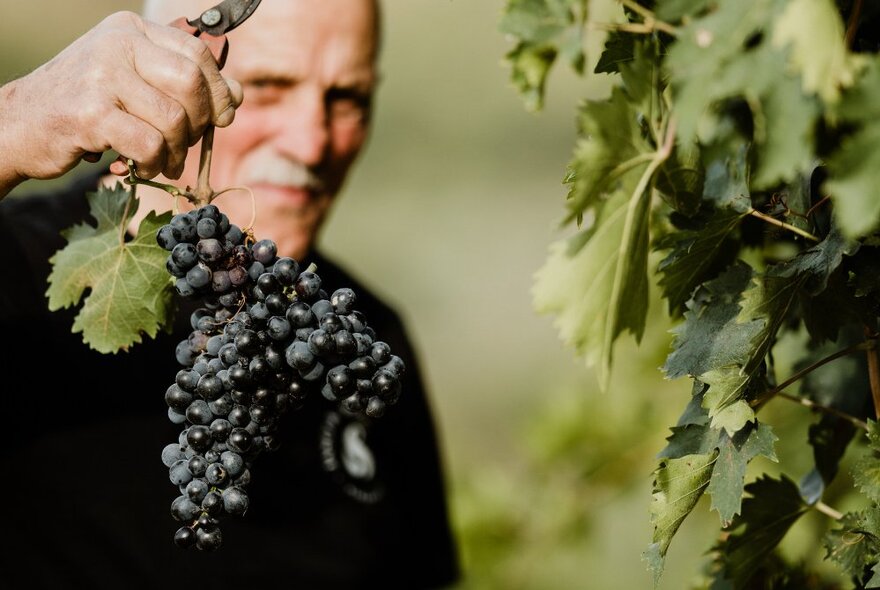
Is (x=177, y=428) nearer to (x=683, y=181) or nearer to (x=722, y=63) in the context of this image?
(x=683, y=181)

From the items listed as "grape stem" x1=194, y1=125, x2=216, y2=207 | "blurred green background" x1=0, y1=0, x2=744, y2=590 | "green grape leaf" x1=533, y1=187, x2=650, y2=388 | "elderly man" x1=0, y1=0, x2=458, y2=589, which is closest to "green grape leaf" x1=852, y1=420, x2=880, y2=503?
"green grape leaf" x1=533, y1=187, x2=650, y2=388

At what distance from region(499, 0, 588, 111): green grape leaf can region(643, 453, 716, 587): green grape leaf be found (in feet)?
0.96

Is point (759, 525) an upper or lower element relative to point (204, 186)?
lower

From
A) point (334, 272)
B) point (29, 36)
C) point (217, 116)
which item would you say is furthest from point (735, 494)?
point (29, 36)

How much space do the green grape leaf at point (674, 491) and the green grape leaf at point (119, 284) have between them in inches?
16.2

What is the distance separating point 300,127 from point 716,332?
116 cm

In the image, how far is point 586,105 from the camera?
1.76 feet

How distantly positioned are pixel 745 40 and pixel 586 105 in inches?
4.0

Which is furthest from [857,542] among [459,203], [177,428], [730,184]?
[459,203]

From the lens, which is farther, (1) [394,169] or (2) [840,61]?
(1) [394,169]

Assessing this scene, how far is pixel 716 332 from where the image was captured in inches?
26.1

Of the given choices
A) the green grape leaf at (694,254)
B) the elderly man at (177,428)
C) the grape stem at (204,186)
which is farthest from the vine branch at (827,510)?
the elderly man at (177,428)

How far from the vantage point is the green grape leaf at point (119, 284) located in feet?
2.44

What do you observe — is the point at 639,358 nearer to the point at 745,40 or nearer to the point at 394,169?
the point at 745,40
